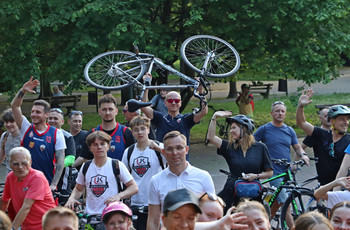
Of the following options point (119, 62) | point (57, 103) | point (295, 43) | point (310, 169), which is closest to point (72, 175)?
point (119, 62)

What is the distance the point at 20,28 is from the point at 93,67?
404cm

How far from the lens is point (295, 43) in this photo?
14758mm

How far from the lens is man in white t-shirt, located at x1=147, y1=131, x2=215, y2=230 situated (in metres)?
5.48

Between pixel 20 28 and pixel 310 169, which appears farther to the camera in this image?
pixel 20 28

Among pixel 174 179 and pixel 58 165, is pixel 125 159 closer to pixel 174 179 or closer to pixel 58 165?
pixel 58 165

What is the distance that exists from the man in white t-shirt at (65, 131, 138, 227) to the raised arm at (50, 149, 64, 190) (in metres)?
0.90

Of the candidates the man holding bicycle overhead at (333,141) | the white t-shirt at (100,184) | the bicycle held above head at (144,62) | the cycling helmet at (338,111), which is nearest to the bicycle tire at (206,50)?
the bicycle held above head at (144,62)

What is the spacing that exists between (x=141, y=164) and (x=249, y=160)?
4.08ft

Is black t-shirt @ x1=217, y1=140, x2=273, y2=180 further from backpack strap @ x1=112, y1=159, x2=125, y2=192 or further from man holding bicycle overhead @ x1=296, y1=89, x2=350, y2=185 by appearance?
backpack strap @ x1=112, y1=159, x2=125, y2=192

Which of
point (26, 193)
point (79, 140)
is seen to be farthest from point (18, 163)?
point (79, 140)

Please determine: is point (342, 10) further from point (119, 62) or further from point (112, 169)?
point (112, 169)

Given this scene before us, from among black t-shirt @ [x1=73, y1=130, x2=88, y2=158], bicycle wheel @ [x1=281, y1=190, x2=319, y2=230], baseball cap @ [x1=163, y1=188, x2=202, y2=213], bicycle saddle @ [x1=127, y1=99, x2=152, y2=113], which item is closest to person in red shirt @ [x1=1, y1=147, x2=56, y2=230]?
bicycle saddle @ [x1=127, y1=99, x2=152, y2=113]

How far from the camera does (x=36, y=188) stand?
627cm

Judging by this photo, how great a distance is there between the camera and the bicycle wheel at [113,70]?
10.5m
